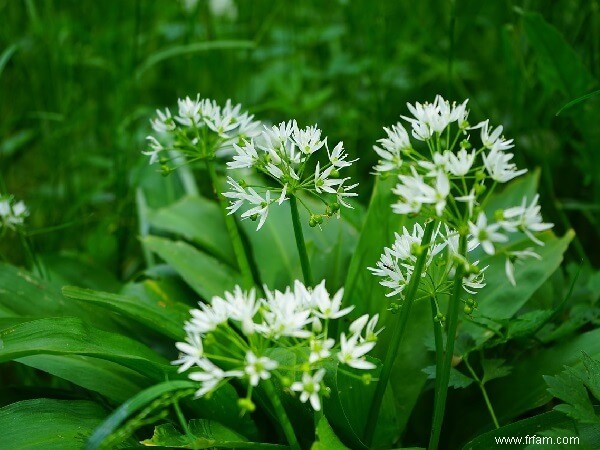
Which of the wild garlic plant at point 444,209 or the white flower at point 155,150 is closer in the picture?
the wild garlic plant at point 444,209

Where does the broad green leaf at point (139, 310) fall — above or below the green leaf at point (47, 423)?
above

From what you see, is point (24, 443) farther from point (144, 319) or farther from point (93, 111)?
point (93, 111)

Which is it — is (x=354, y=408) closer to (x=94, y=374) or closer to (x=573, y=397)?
(x=573, y=397)

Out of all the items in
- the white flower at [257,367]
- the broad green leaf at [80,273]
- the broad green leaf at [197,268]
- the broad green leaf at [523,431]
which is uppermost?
the broad green leaf at [80,273]

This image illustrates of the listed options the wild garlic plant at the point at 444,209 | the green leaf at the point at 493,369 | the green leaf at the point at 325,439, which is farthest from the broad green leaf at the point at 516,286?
the green leaf at the point at 325,439

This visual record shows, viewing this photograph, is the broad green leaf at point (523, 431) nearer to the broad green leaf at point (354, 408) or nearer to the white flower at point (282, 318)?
the broad green leaf at point (354, 408)

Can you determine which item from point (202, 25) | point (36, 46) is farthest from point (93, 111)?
point (202, 25)

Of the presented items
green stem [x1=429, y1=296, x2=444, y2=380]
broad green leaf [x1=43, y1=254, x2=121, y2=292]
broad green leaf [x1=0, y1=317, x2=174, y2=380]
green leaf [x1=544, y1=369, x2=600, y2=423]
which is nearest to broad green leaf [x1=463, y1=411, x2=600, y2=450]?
green leaf [x1=544, y1=369, x2=600, y2=423]

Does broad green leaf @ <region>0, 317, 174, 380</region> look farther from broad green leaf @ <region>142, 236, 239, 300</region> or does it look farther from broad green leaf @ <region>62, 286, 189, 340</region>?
broad green leaf @ <region>142, 236, 239, 300</region>
